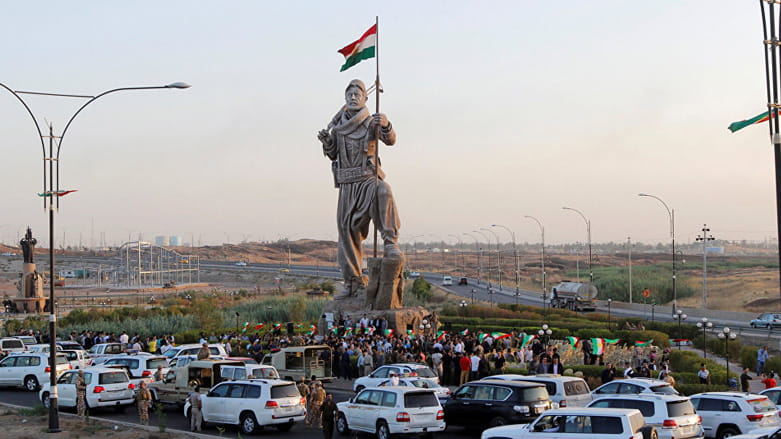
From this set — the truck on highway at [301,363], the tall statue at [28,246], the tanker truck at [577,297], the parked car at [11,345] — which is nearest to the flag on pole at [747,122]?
the truck on highway at [301,363]

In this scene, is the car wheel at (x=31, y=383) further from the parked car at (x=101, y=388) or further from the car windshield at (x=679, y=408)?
the car windshield at (x=679, y=408)

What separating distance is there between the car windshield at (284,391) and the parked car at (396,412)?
1.77 m

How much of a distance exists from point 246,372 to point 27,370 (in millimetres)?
11818

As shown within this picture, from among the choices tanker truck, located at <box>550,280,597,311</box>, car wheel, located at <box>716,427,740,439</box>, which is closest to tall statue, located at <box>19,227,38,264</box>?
tanker truck, located at <box>550,280,597,311</box>

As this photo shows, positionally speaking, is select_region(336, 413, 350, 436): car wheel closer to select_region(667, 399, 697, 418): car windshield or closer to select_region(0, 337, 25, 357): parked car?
select_region(667, 399, 697, 418): car windshield

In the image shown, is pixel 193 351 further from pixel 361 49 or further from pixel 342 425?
pixel 361 49

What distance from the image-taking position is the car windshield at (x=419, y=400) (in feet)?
63.6

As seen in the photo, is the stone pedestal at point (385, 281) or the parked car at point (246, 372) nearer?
the parked car at point (246, 372)

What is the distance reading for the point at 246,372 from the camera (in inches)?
933

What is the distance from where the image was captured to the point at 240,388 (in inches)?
840

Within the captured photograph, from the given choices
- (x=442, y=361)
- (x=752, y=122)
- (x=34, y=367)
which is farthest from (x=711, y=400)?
(x=34, y=367)

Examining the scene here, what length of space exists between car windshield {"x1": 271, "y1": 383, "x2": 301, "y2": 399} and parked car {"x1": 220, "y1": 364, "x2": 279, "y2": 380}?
2.50 metres

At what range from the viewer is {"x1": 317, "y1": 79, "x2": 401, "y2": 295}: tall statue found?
4166 centimetres

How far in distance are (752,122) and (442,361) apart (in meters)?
13.7
